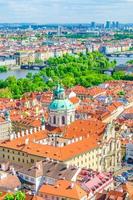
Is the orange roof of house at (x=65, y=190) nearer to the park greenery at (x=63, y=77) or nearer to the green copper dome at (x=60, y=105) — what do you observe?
the green copper dome at (x=60, y=105)

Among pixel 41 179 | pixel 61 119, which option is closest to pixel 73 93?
pixel 61 119

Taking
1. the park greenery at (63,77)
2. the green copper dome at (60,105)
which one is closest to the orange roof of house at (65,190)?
the green copper dome at (60,105)

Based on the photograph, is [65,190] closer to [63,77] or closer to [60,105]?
[60,105]

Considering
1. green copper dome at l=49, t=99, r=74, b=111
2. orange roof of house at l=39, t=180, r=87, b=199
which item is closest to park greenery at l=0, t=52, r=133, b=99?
green copper dome at l=49, t=99, r=74, b=111

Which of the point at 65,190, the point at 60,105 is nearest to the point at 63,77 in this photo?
the point at 60,105

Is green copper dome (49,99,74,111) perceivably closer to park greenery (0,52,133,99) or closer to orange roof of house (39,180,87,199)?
orange roof of house (39,180,87,199)
